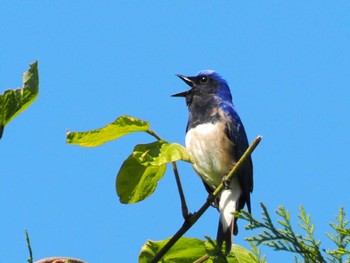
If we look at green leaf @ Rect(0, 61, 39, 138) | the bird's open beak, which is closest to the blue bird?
the bird's open beak

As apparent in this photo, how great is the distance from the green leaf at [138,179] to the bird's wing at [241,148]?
8.35 feet

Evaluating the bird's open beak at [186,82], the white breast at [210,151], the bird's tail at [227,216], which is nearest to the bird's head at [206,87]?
the bird's open beak at [186,82]

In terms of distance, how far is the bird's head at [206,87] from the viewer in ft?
18.9

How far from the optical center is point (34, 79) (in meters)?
1.91

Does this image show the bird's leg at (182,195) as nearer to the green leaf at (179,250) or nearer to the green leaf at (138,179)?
the green leaf at (138,179)

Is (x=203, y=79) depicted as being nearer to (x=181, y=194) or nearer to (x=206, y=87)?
(x=206, y=87)

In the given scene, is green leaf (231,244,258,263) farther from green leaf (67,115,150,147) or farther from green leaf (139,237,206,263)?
green leaf (67,115,150,147)

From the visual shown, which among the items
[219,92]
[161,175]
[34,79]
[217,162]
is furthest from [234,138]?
[34,79]

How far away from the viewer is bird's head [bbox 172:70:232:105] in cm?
577

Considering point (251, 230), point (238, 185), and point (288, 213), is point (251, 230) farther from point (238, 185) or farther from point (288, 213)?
point (238, 185)

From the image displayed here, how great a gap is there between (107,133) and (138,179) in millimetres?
281

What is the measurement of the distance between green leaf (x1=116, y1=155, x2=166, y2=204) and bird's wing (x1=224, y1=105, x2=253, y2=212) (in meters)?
2.55

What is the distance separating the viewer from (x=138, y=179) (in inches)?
104

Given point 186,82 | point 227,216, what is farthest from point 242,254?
point 186,82
